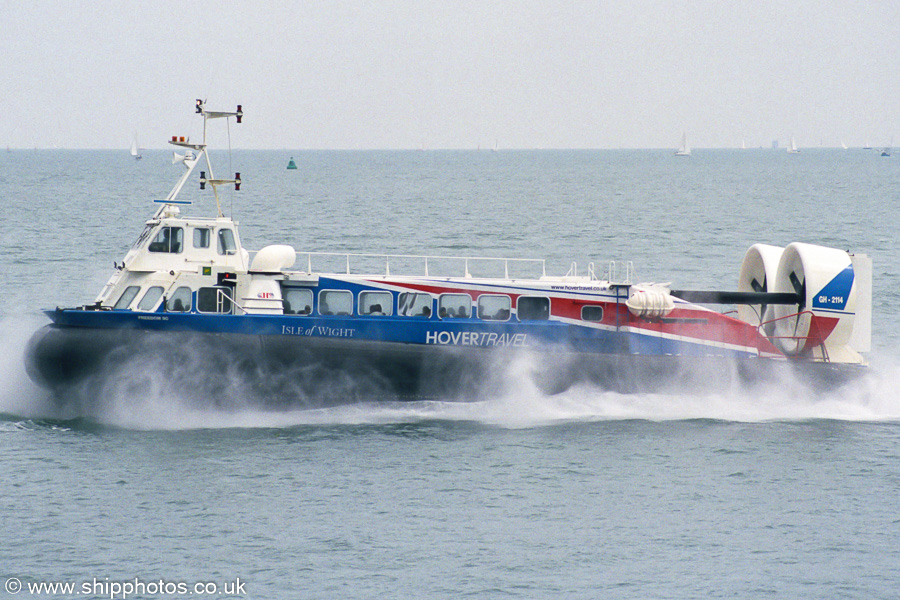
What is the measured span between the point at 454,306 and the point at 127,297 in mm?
6102

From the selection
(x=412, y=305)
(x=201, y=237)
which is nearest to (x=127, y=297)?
(x=201, y=237)

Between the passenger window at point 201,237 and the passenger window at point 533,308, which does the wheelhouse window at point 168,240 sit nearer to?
the passenger window at point 201,237

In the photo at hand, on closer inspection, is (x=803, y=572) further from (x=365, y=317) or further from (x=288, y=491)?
(x=365, y=317)

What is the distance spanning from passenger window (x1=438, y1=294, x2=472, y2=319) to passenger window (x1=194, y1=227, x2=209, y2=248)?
15.0 ft

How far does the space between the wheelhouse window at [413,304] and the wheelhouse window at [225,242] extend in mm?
3360

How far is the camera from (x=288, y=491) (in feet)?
50.2

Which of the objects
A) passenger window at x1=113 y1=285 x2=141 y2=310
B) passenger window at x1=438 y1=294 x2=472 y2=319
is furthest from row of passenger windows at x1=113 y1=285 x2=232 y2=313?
passenger window at x1=438 y1=294 x2=472 y2=319

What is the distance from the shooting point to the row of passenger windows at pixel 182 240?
61.4ft

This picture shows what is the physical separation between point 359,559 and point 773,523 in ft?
20.2

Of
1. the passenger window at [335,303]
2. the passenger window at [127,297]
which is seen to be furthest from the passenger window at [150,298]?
the passenger window at [335,303]

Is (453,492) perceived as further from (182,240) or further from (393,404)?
(182,240)

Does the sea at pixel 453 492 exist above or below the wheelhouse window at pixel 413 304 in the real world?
below

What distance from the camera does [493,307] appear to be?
1897 centimetres
